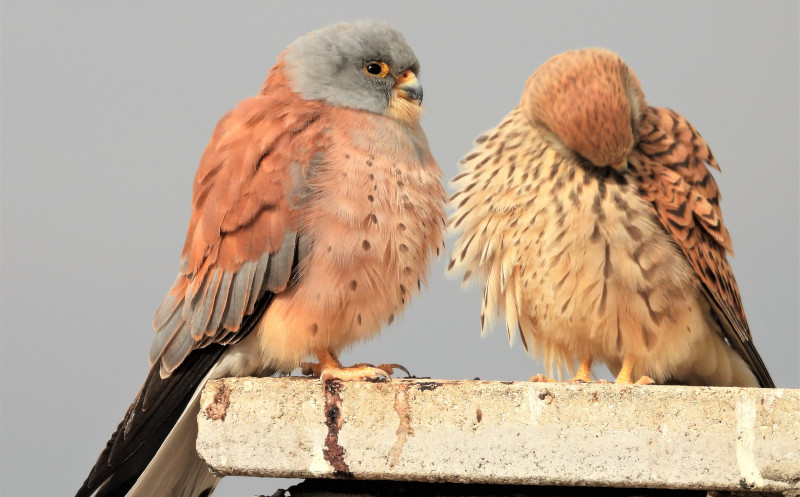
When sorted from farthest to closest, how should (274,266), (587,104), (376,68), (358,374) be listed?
(376,68) → (587,104) → (274,266) → (358,374)

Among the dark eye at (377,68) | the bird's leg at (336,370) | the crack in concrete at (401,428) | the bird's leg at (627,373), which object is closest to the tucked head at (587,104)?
the dark eye at (377,68)

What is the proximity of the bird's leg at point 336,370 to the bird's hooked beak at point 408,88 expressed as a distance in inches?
35.2

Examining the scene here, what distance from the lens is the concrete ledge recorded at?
218cm

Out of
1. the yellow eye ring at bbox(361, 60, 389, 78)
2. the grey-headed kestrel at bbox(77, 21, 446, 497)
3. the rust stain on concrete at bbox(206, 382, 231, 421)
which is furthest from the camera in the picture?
the yellow eye ring at bbox(361, 60, 389, 78)

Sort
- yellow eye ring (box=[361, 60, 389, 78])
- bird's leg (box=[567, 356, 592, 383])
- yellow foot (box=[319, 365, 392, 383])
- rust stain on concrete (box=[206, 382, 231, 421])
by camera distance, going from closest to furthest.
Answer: rust stain on concrete (box=[206, 382, 231, 421]) → yellow foot (box=[319, 365, 392, 383]) → yellow eye ring (box=[361, 60, 389, 78]) → bird's leg (box=[567, 356, 592, 383])

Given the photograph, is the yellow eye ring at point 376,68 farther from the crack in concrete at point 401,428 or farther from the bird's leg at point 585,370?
the crack in concrete at point 401,428

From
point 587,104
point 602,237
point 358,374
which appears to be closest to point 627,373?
point 602,237

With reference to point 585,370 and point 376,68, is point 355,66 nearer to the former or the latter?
point 376,68

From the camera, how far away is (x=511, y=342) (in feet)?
11.9

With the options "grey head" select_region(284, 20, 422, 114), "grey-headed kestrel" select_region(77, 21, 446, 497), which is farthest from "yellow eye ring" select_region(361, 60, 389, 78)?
"grey-headed kestrel" select_region(77, 21, 446, 497)

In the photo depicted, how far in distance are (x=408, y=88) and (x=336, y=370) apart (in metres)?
1.06

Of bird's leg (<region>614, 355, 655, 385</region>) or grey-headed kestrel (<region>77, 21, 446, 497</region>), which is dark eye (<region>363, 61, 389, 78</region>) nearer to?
grey-headed kestrel (<region>77, 21, 446, 497</region>)

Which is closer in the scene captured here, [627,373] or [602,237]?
[602,237]

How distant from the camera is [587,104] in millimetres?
3121
